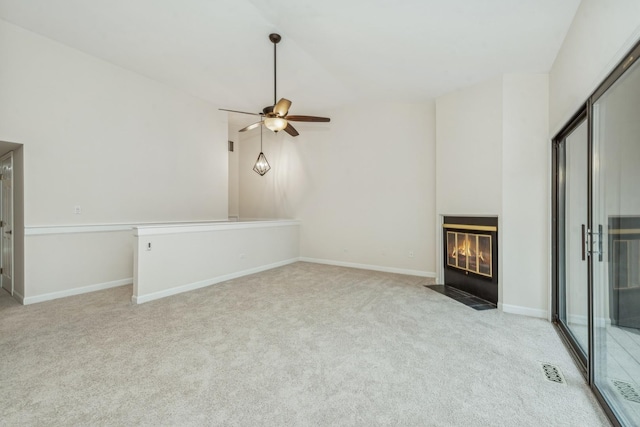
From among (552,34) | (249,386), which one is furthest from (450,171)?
(249,386)

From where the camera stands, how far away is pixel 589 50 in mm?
1923

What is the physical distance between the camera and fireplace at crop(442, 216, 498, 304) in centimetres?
344

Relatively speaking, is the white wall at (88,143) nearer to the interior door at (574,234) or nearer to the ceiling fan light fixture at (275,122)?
the ceiling fan light fixture at (275,122)

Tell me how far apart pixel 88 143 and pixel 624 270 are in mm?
6025

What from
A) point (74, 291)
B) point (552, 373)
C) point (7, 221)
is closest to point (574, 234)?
point (552, 373)

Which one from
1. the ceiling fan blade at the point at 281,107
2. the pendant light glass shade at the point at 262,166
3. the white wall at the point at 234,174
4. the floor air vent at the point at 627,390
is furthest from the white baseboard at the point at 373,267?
the ceiling fan blade at the point at 281,107

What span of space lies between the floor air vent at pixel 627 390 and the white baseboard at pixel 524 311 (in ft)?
4.58

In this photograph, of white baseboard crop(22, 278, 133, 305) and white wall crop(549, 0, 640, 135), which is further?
white baseboard crop(22, 278, 133, 305)

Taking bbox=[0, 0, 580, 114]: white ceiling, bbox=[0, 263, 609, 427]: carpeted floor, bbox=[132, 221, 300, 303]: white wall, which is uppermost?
bbox=[0, 0, 580, 114]: white ceiling

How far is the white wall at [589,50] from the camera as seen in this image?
57.1 inches

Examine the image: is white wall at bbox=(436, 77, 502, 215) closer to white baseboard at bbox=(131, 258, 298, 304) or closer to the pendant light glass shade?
white baseboard at bbox=(131, 258, 298, 304)

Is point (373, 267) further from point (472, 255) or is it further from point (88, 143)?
point (88, 143)

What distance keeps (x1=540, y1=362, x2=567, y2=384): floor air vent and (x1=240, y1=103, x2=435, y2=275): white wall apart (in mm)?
2749

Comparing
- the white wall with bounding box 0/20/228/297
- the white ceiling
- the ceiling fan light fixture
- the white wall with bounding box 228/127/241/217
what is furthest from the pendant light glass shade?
the ceiling fan light fixture
